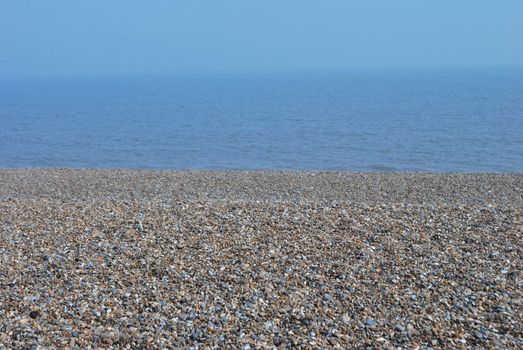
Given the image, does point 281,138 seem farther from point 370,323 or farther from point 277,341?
point 277,341

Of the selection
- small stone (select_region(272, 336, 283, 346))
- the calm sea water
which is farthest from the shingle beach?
the calm sea water

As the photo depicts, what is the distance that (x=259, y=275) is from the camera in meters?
8.52

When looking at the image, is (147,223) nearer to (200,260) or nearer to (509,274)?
(200,260)

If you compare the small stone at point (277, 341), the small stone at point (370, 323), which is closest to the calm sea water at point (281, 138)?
the small stone at point (370, 323)

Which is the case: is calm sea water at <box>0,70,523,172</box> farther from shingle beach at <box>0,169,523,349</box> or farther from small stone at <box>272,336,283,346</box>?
small stone at <box>272,336,283,346</box>

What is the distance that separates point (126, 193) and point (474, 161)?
59.2 ft

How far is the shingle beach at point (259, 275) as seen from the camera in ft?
23.1

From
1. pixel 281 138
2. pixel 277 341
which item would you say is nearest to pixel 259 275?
pixel 277 341

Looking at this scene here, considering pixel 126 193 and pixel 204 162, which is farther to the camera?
pixel 204 162

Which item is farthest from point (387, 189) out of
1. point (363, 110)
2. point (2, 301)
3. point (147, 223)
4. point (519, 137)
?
point (363, 110)

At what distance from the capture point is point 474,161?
31.1 metres

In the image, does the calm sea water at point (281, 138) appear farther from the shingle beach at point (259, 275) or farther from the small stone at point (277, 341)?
the small stone at point (277, 341)

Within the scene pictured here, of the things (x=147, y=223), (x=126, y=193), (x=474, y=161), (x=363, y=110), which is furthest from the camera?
(x=363, y=110)

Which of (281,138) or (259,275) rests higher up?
(259,275)
